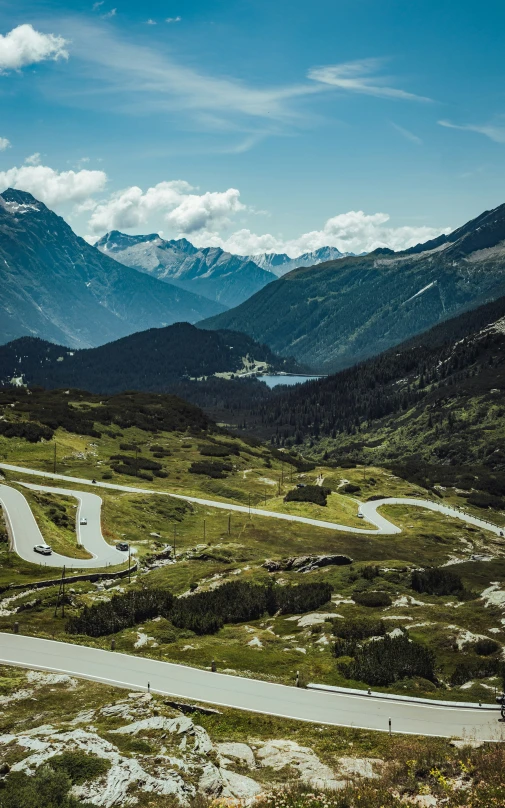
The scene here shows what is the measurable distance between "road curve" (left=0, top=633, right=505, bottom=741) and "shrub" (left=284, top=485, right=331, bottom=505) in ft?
334

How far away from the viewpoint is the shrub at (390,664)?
38.1 m

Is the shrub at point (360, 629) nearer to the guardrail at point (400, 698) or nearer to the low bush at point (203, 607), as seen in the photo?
the guardrail at point (400, 698)

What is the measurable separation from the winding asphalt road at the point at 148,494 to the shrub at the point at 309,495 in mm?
10078

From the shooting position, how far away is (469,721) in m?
32.1

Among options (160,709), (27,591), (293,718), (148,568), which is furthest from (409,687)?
(148,568)

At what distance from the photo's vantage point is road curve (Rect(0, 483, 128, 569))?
73.4m

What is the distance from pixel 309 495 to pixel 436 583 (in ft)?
257

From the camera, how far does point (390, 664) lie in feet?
127

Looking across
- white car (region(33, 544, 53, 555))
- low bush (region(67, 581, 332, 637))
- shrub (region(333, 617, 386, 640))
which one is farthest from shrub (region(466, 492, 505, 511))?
shrub (region(333, 617, 386, 640))

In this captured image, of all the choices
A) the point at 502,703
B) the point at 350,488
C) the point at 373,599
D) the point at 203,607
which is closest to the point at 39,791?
the point at 502,703

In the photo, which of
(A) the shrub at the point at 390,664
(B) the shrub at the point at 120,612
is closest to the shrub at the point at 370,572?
(B) the shrub at the point at 120,612

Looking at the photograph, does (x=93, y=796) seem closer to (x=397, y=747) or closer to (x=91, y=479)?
(x=397, y=747)

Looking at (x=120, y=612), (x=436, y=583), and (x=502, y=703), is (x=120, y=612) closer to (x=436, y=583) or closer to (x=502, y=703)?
(x=502, y=703)

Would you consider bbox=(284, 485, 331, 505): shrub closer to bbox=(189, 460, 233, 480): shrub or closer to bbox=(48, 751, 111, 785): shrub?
bbox=(189, 460, 233, 480): shrub
